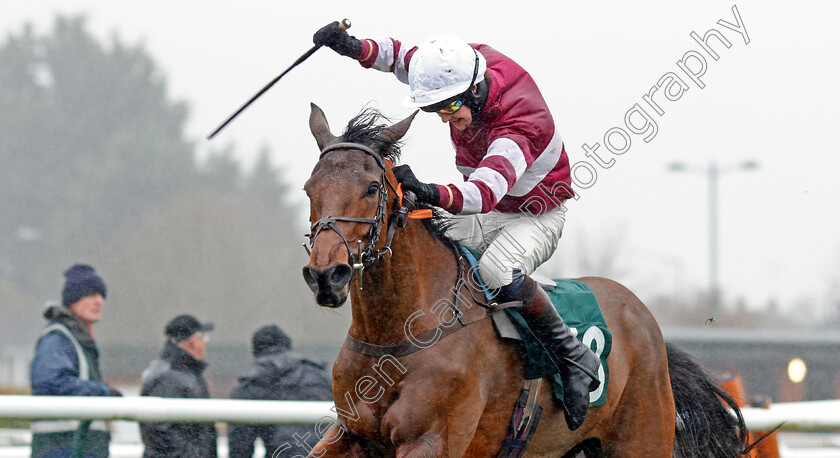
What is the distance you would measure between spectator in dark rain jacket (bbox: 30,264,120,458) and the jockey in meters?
2.26

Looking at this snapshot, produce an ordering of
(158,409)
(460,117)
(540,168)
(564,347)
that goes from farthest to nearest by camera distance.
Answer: (158,409)
(540,168)
(564,347)
(460,117)

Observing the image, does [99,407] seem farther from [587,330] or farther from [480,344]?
[587,330]

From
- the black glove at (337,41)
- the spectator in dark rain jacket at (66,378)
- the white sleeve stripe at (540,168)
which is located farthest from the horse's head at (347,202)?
the spectator in dark rain jacket at (66,378)

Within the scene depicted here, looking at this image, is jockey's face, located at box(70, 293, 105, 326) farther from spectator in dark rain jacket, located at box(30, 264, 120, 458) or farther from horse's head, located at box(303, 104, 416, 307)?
horse's head, located at box(303, 104, 416, 307)

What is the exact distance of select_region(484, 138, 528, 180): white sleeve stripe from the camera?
3.74 m

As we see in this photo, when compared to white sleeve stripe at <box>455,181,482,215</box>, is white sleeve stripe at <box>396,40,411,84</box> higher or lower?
higher

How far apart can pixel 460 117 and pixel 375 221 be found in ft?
2.45

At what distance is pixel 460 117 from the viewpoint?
3.89 m

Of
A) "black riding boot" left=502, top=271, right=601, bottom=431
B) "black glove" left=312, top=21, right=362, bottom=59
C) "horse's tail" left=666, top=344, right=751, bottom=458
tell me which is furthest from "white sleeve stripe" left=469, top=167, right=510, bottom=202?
"horse's tail" left=666, top=344, right=751, bottom=458

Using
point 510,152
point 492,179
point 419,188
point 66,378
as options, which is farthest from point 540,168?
point 66,378

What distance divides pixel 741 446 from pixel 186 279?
28262mm

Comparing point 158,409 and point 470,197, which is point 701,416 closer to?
point 470,197

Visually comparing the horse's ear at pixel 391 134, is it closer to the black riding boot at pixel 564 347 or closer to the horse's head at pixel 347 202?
the horse's head at pixel 347 202

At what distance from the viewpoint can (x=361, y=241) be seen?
10.8ft
